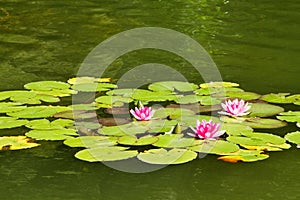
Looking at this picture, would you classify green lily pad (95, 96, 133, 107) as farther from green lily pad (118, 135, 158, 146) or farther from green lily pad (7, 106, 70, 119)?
green lily pad (118, 135, 158, 146)

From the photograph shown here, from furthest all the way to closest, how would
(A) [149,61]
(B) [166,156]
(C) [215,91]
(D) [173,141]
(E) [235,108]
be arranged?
(A) [149,61]
(C) [215,91]
(E) [235,108]
(D) [173,141]
(B) [166,156]

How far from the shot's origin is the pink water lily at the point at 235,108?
2730mm

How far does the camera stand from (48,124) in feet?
8.71

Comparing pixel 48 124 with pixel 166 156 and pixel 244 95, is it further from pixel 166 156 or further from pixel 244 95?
pixel 244 95

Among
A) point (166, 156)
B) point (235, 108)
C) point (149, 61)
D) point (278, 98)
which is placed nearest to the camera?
point (166, 156)

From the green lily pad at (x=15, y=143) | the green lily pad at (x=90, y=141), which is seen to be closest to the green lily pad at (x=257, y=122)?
the green lily pad at (x=90, y=141)

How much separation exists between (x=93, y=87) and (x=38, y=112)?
1.38ft

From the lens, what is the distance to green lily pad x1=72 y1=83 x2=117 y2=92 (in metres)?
3.13

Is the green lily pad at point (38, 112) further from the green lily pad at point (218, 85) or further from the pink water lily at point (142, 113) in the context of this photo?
the green lily pad at point (218, 85)

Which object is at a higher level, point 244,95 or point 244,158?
point 244,95

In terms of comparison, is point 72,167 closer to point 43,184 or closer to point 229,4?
point 43,184

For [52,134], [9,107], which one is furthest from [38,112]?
[52,134]

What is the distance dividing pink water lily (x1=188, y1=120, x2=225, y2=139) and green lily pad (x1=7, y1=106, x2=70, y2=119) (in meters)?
0.62

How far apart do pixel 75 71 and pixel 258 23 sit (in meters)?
1.58
